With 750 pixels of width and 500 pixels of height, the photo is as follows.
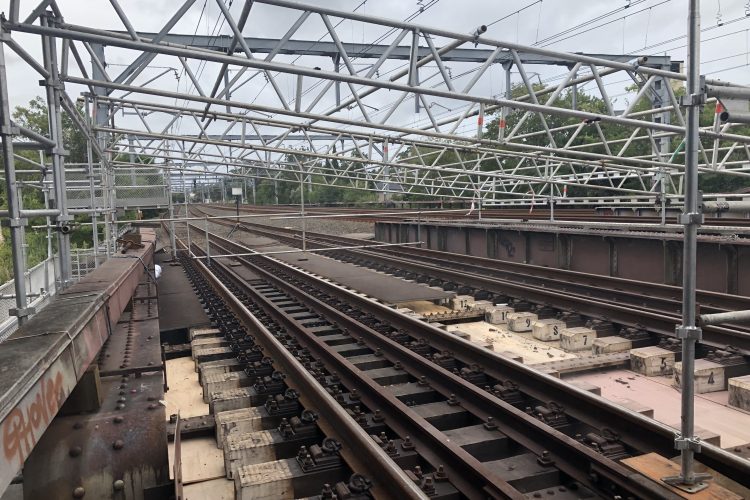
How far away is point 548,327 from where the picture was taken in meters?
8.22

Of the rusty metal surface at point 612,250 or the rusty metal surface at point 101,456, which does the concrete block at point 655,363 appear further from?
the rusty metal surface at point 101,456

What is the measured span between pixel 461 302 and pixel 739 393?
5.55 m

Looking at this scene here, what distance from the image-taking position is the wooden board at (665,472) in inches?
133

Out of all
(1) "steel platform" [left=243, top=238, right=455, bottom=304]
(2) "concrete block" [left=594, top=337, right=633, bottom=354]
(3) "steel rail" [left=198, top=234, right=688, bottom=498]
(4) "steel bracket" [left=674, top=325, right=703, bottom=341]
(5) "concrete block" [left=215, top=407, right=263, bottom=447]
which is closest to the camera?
(4) "steel bracket" [left=674, top=325, right=703, bottom=341]

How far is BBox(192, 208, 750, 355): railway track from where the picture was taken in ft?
24.6

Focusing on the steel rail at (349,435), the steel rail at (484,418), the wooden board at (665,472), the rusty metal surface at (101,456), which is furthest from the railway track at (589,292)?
the rusty metal surface at (101,456)

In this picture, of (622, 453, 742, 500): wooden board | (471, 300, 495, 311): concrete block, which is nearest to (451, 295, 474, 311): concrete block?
(471, 300, 495, 311): concrete block

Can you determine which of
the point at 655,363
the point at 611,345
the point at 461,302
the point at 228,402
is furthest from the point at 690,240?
the point at 461,302

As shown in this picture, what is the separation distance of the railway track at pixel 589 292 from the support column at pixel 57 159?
6888 mm

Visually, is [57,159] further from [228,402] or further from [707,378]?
[707,378]

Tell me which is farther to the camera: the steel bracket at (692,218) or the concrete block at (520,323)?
the concrete block at (520,323)

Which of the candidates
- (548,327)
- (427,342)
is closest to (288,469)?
(427,342)

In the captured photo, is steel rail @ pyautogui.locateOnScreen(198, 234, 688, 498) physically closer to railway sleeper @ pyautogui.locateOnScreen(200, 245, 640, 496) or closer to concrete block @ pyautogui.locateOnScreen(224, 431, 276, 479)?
railway sleeper @ pyautogui.locateOnScreen(200, 245, 640, 496)

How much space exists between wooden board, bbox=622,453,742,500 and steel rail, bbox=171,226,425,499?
1452mm
